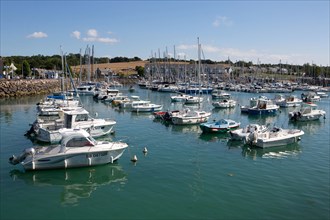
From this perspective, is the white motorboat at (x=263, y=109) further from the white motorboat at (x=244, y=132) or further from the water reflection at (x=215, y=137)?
the white motorboat at (x=244, y=132)

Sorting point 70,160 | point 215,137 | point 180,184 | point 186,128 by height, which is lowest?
point 180,184

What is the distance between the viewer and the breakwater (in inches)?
3354

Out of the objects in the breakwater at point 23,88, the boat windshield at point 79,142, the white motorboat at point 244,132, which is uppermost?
the breakwater at point 23,88

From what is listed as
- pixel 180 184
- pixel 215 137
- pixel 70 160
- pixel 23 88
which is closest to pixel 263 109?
pixel 215 137

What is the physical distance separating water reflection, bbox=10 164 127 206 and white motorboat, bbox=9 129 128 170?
520mm

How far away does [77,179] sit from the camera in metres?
24.0

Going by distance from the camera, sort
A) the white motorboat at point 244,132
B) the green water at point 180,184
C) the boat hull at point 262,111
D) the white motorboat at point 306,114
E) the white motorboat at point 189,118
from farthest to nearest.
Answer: the boat hull at point 262,111, the white motorboat at point 306,114, the white motorboat at point 189,118, the white motorboat at point 244,132, the green water at point 180,184

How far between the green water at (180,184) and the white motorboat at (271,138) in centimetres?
76

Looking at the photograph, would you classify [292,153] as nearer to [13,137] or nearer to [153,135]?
[153,135]

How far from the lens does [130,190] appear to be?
2192 cm

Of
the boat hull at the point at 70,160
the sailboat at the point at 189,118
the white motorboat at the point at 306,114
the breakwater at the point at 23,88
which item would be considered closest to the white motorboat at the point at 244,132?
the sailboat at the point at 189,118

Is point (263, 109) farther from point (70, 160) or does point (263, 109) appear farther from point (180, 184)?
point (70, 160)

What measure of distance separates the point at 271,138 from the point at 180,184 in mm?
14974

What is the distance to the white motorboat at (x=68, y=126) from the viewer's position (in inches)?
1329
